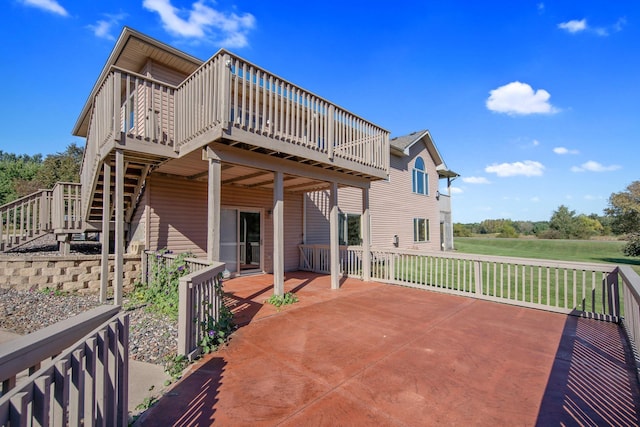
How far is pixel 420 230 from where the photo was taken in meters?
16.3

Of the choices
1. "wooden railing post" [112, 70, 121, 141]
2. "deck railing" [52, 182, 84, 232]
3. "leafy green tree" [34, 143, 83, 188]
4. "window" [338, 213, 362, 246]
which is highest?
"leafy green tree" [34, 143, 83, 188]

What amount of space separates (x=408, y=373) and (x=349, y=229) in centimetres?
894

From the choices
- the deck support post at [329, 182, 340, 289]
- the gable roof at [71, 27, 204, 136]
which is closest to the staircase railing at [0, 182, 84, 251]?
the gable roof at [71, 27, 204, 136]

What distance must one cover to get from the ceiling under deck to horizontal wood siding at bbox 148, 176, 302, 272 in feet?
0.83

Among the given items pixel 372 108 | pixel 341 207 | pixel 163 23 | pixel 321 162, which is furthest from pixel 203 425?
pixel 372 108

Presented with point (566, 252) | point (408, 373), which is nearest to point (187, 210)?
point (408, 373)

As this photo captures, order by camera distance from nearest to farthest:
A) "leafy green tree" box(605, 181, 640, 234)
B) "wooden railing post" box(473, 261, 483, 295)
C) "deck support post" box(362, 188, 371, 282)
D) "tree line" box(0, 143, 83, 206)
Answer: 1. "wooden railing post" box(473, 261, 483, 295)
2. "deck support post" box(362, 188, 371, 282)
3. "leafy green tree" box(605, 181, 640, 234)
4. "tree line" box(0, 143, 83, 206)

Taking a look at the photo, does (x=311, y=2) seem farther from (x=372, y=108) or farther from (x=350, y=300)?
(x=350, y=300)

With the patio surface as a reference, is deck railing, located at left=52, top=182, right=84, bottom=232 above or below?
above

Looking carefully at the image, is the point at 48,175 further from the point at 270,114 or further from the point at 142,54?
the point at 270,114

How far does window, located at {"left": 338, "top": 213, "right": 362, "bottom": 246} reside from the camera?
11.7 m

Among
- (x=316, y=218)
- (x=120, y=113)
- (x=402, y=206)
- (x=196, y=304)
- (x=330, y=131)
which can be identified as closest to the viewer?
(x=196, y=304)

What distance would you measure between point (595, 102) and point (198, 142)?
15.5 metres

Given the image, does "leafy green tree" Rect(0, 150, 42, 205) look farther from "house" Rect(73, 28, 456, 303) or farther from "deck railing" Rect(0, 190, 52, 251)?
"house" Rect(73, 28, 456, 303)
